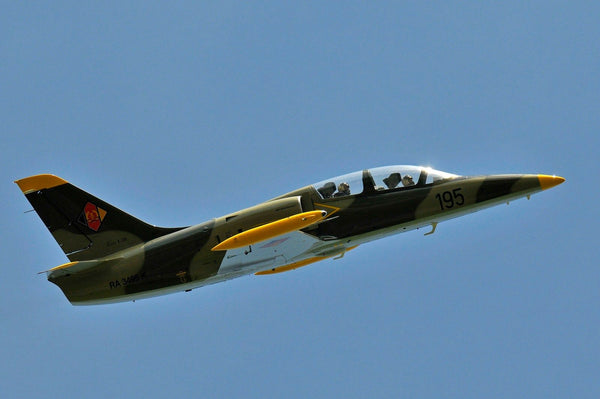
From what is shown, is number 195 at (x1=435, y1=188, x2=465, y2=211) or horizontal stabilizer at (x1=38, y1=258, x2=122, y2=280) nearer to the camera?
number 195 at (x1=435, y1=188, x2=465, y2=211)

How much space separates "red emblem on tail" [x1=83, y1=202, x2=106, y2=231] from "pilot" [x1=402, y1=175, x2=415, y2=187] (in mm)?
10395

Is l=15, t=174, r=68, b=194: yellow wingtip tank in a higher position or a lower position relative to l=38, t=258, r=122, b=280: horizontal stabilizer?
higher

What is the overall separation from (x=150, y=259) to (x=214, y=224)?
2454mm

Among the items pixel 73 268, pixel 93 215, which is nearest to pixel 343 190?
pixel 93 215

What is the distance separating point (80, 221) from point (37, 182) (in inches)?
81.7

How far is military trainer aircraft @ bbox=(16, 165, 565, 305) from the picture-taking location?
22375 mm

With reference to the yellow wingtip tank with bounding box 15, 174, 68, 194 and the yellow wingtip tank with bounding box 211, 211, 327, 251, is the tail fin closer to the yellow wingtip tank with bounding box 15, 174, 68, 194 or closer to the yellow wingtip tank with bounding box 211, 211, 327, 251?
the yellow wingtip tank with bounding box 15, 174, 68, 194

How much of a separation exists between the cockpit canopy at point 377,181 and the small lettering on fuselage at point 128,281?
636 cm

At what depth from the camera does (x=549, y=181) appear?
22.3 meters

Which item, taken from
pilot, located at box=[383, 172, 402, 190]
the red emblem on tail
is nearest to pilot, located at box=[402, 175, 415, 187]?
pilot, located at box=[383, 172, 402, 190]

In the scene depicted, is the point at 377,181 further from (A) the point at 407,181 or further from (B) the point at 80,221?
(B) the point at 80,221

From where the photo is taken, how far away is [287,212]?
2230 cm

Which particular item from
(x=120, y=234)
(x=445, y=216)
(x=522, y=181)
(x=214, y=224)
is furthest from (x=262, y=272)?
(x=522, y=181)

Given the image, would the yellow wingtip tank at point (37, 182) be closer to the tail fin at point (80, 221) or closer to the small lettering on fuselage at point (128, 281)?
the tail fin at point (80, 221)
